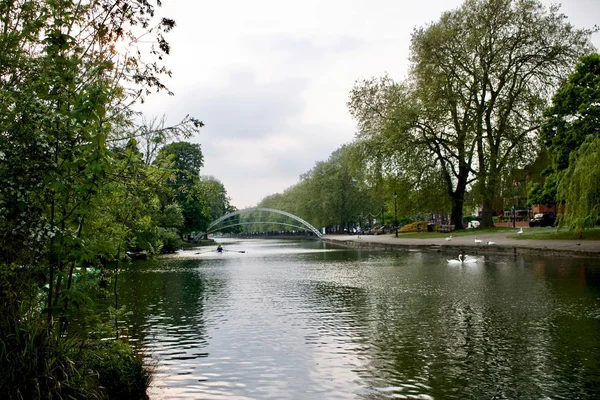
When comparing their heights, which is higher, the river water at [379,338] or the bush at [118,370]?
the bush at [118,370]

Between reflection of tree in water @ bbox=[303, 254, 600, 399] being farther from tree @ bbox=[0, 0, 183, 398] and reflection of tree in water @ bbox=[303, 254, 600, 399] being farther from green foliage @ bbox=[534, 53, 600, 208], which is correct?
green foliage @ bbox=[534, 53, 600, 208]

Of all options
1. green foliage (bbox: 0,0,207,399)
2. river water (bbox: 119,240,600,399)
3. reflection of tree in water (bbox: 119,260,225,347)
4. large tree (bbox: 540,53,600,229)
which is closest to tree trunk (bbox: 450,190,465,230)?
large tree (bbox: 540,53,600,229)

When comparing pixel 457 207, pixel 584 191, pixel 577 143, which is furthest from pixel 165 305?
pixel 457 207

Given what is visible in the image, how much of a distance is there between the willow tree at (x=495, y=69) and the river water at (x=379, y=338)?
23.5 metres

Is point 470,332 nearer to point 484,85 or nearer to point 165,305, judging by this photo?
point 165,305

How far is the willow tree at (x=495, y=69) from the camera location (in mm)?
40125

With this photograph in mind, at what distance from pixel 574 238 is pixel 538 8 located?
19.6m

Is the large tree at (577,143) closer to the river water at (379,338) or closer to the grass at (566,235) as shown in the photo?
the grass at (566,235)

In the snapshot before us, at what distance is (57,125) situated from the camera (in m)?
5.42

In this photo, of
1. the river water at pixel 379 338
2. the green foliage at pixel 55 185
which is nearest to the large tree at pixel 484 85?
the river water at pixel 379 338

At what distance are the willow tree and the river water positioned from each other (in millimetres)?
23495

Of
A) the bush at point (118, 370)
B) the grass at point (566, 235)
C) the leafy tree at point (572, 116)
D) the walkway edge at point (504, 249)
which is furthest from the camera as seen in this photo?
the grass at point (566, 235)

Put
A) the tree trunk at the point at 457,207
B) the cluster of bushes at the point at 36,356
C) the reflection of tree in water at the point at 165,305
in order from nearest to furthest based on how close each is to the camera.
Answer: the cluster of bushes at the point at 36,356
the reflection of tree in water at the point at 165,305
the tree trunk at the point at 457,207

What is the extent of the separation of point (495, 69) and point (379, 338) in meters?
35.9
